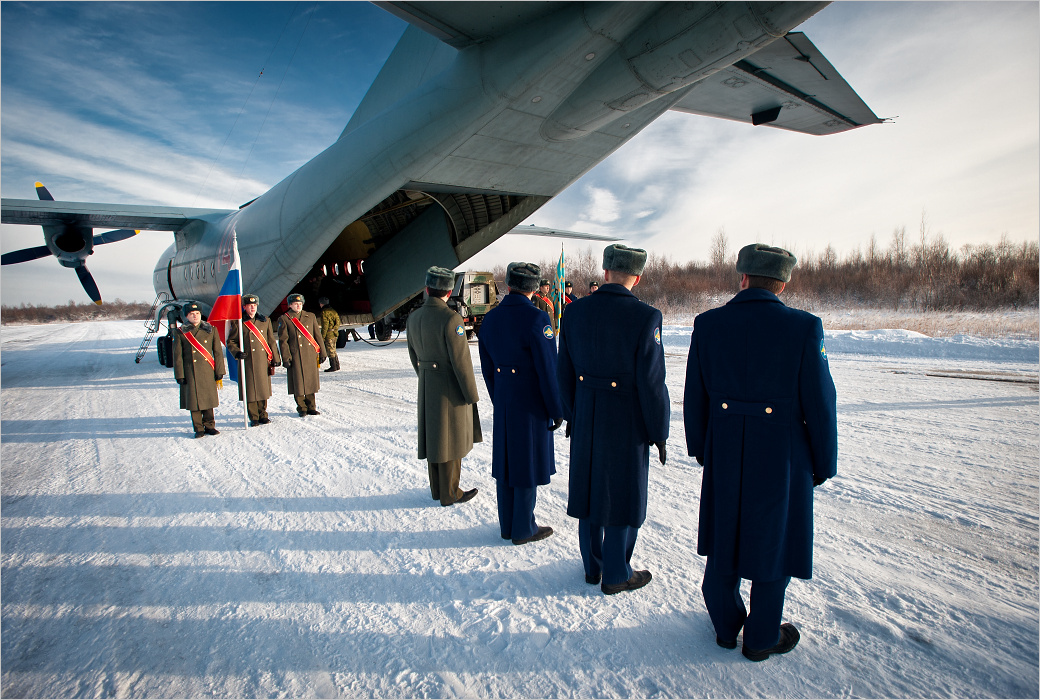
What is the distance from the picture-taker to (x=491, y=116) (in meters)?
5.61

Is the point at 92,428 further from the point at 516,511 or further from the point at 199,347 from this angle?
the point at 516,511

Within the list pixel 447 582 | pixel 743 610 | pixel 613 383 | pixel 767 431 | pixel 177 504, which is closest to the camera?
pixel 767 431

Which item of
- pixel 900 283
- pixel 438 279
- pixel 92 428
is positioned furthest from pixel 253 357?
pixel 900 283

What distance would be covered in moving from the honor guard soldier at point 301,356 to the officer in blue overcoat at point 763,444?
5.84 meters

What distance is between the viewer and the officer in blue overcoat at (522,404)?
3023mm

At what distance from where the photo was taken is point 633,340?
2.39 metres

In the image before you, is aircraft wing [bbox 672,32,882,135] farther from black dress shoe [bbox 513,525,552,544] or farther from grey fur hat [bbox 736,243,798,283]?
black dress shoe [bbox 513,525,552,544]

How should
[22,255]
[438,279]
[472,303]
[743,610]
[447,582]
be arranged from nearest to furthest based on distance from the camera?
[743,610] < [447,582] < [438,279] < [22,255] < [472,303]

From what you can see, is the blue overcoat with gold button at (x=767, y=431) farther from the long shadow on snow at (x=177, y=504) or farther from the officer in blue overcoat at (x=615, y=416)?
the long shadow on snow at (x=177, y=504)

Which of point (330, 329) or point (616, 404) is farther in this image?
point (330, 329)

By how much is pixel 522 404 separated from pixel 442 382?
0.75m

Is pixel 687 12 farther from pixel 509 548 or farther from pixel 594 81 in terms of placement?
pixel 509 548

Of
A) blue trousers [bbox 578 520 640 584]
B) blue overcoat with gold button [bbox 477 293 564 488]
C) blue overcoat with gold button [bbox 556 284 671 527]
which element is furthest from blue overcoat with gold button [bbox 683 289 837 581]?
blue overcoat with gold button [bbox 477 293 564 488]

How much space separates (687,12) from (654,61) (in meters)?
0.47
